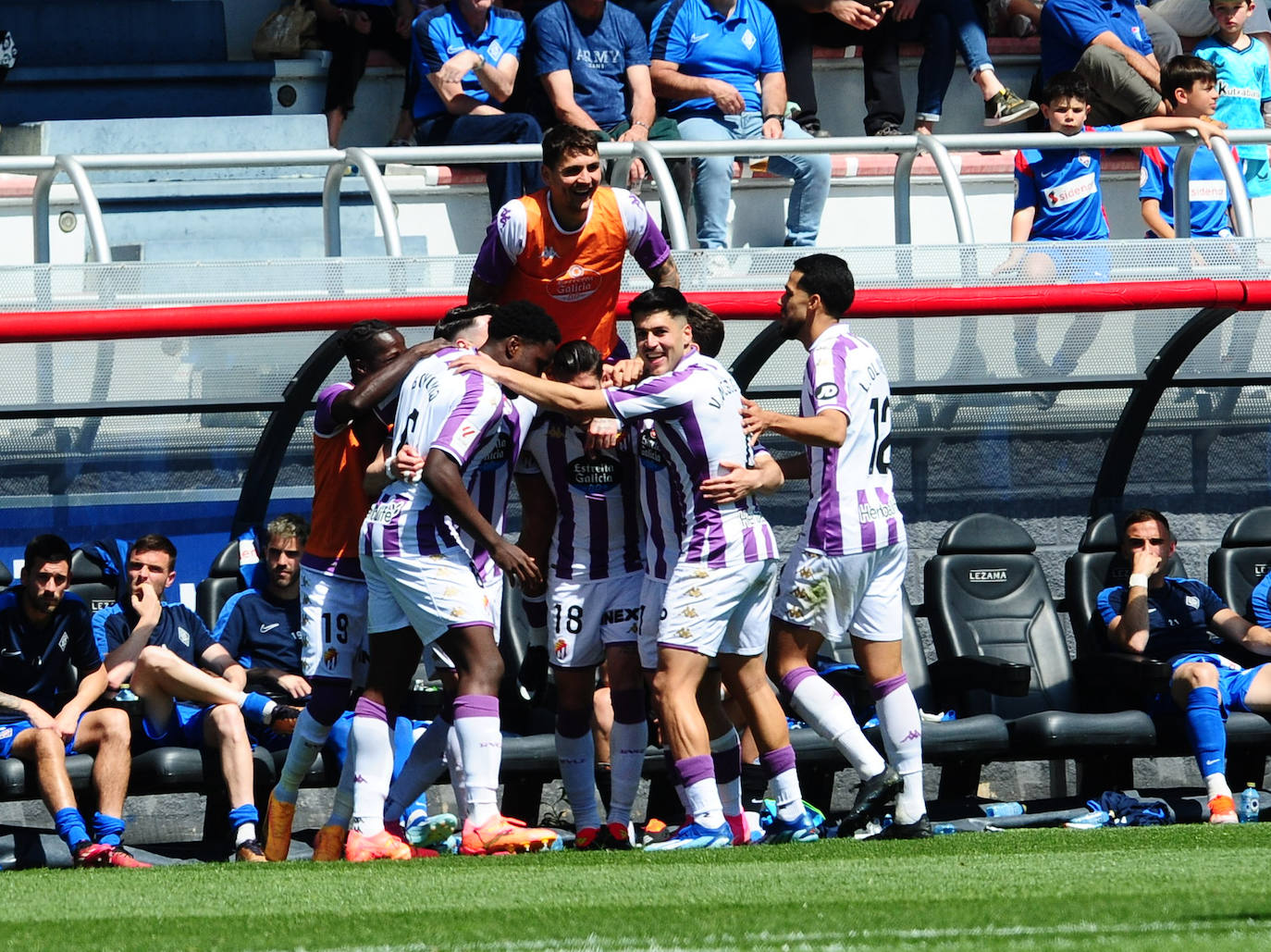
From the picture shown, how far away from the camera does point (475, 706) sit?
623 cm

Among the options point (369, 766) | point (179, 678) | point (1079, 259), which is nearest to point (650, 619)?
point (369, 766)

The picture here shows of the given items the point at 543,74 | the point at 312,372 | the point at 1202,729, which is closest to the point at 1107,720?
the point at 1202,729

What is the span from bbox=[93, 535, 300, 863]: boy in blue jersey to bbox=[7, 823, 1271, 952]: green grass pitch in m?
0.94

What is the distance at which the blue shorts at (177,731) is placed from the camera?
748 centimetres

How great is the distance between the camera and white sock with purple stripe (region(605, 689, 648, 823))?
666 cm

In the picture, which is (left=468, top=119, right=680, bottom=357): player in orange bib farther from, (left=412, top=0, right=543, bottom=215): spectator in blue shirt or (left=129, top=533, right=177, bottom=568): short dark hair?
(left=412, top=0, right=543, bottom=215): spectator in blue shirt

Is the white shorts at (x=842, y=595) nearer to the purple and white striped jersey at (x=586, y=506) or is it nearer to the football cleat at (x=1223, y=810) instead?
the purple and white striped jersey at (x=586, y=506)

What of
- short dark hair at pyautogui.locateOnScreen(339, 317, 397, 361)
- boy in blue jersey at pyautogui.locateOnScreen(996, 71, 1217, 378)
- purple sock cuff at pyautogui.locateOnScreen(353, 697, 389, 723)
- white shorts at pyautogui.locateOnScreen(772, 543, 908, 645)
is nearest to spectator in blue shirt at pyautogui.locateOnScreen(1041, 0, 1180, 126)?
boy in blue jersey at pyautogui.locateOnScreen(996, 71, 1217, 378)

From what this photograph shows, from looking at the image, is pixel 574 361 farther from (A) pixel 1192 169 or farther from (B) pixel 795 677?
(A) pixel 1192 169

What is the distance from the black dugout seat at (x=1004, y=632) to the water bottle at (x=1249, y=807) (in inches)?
18.4

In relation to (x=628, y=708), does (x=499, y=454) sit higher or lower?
higher

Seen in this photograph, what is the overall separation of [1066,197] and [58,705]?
5276 mm

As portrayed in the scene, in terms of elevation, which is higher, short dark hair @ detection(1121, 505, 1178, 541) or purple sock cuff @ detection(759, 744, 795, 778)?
short dark hair @ detection(1121, 505, 1178, 541)

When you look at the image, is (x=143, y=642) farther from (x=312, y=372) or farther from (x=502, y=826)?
(x=502, y=826)
